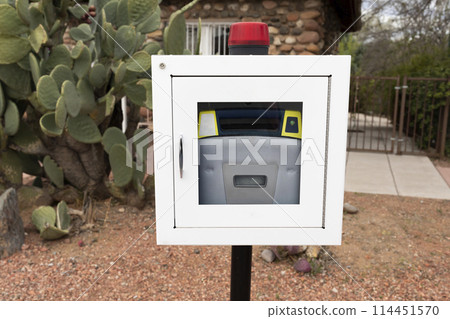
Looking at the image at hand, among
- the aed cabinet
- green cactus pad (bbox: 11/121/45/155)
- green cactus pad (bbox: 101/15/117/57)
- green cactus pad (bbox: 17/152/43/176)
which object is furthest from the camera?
green cactus pad (bbox: 17/152/43/176)

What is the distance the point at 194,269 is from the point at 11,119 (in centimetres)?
175

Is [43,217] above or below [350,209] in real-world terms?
above

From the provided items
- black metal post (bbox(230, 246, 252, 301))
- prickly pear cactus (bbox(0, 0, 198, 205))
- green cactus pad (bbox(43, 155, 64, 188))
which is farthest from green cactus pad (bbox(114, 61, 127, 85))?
black metal post (bbox(230, 246, 252, 301))

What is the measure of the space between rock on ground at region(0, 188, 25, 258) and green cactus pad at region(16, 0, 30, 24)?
116 cm

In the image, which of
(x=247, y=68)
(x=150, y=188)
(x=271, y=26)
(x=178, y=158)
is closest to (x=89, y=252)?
(x=150, y=188)

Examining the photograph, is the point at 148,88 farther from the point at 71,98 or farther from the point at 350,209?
the point at 350,209

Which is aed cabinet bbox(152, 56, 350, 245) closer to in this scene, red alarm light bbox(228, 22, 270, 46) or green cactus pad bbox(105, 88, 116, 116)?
red alarm light bbox(228, 22, 270, 46)

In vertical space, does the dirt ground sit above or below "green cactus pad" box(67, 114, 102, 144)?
below

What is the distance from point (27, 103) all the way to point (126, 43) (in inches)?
40.9

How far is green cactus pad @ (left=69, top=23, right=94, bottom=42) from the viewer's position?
2997 mm

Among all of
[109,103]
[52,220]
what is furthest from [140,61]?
[52,220]

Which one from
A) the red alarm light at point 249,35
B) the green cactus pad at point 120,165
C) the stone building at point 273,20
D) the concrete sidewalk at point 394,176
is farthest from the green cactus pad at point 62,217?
the stone building at point 273,20

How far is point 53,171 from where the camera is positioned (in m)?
3.31

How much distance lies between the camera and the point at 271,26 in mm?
6117
